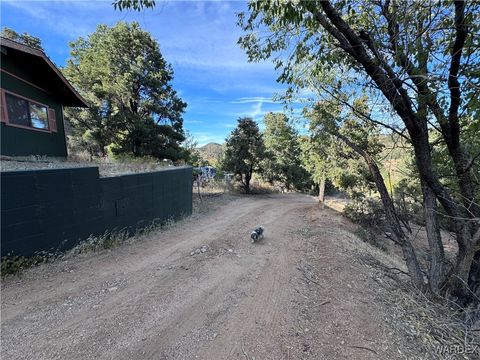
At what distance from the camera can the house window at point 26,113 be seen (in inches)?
337

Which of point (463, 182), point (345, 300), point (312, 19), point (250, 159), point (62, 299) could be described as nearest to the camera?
point (312, 19)

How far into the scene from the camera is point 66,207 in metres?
4.87

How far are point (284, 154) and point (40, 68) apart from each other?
18519 millimetres

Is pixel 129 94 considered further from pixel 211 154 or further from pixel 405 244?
pixel 211 154

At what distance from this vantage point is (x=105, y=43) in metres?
12.8

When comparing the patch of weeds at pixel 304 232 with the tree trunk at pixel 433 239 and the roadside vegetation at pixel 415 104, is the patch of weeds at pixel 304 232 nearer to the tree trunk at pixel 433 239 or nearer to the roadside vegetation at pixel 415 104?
the roadside vegetation at pixel 415 104

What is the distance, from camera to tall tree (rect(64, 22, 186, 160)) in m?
12.7

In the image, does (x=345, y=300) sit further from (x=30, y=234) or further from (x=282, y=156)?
(x=282, y=156)

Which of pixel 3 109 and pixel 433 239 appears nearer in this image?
pixel 433 239

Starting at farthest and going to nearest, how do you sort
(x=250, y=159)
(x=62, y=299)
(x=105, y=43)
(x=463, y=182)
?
(x=250, y=159) < (x=105, y=43) < (x=463, y=182) < (x=62, y=299)

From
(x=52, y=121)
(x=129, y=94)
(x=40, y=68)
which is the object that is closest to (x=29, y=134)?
(x=52, y=121)

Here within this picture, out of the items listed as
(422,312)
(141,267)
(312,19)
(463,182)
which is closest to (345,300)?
(422,312)

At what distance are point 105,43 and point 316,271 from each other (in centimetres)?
1482

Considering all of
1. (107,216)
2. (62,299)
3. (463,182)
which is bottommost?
(62,299)
